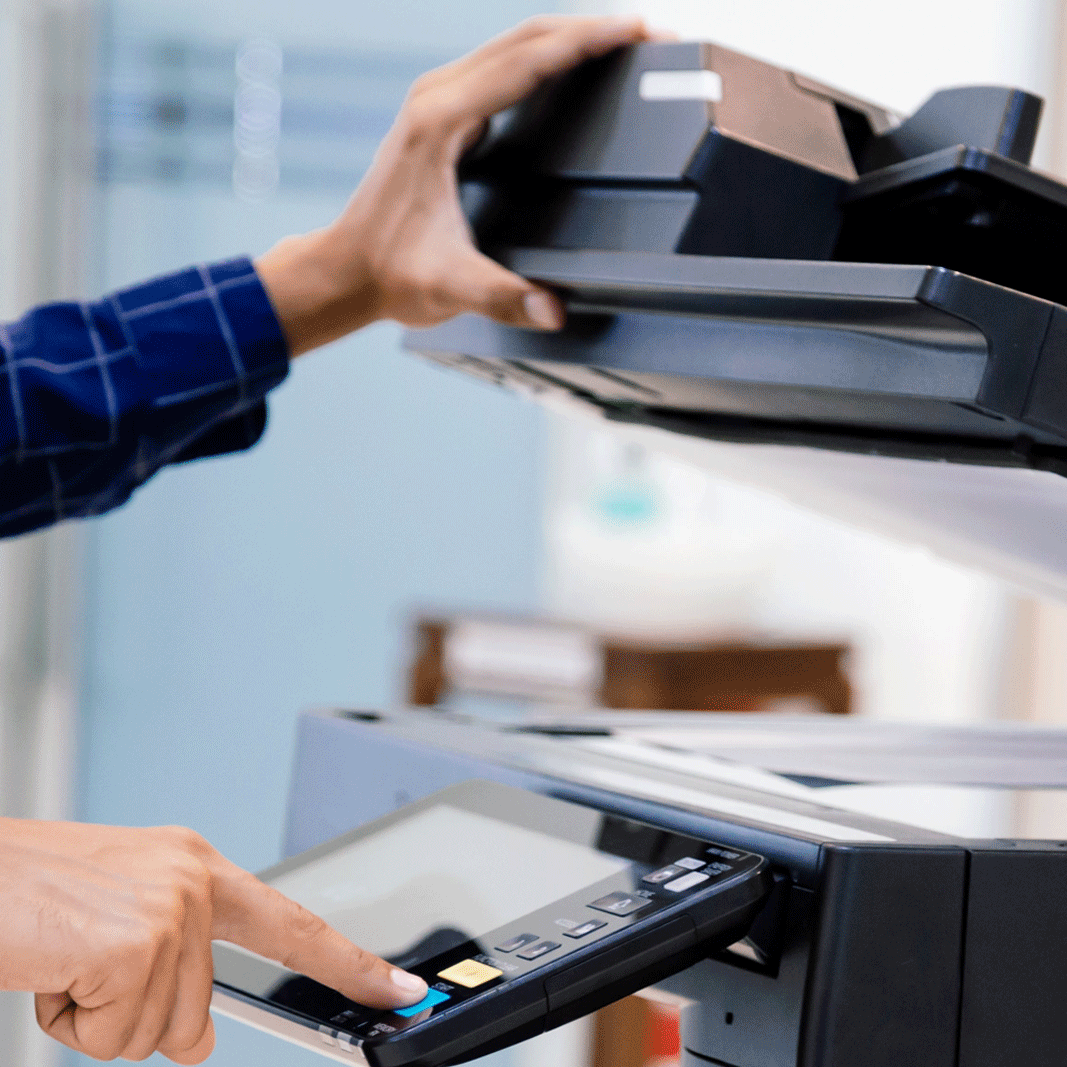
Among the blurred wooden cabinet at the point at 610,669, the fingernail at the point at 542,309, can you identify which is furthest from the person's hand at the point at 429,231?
the blurred wooden cabinet at the point at 610,669

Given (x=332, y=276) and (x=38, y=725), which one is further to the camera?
(x=38, y=725)

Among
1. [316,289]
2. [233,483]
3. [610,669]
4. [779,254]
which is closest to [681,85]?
[779,254]

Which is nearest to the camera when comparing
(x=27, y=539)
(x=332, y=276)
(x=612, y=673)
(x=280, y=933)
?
(x=280, y=933)

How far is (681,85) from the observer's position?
62 centimetres

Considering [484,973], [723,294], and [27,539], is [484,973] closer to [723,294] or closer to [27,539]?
[723,294]

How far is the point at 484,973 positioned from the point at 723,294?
255mm

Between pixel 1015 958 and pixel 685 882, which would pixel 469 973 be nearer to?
pixel 685 882

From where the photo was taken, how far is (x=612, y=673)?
1.96 metres

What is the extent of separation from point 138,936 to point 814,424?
0.33 meters

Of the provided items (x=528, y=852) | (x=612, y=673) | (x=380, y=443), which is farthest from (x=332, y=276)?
(x=380, y=443)

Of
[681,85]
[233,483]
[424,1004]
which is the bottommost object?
[233,483]

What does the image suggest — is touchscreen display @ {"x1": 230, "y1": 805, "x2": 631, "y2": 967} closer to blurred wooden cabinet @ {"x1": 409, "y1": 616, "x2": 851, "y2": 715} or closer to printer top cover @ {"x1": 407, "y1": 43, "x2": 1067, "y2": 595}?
printer top cover @ {"x1": 407, "y1": 43, "x2": 1067, "y2": 595}

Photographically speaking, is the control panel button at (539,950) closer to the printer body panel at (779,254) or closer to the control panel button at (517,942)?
the control panel button at (517,942)

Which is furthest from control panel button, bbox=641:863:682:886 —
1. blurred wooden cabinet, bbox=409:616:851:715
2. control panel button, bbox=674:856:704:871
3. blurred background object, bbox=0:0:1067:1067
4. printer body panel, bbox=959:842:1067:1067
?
blurred background object, bbox=0:0:1067:1067
